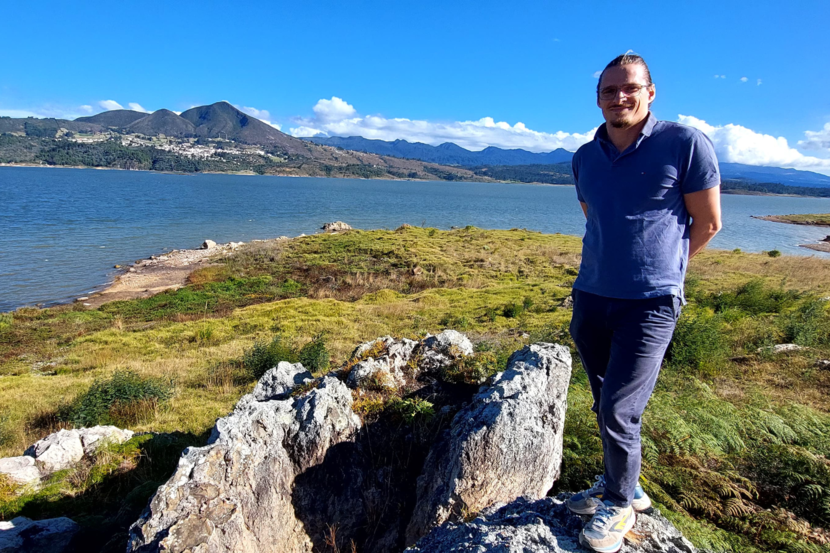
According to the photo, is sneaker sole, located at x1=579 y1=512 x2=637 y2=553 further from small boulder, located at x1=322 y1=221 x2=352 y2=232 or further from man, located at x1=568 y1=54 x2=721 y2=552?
small boulder, located at x1=322 y1=221 x2=352 y2=232

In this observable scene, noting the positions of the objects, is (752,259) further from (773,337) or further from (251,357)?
(251,357)

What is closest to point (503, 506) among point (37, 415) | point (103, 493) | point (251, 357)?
point (103, 493)

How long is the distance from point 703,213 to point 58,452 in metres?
9.15

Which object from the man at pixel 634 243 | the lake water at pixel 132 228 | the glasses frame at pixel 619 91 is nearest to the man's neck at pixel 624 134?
the man at pixel 634 243

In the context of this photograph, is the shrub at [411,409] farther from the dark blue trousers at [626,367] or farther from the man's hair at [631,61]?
the man's hair at [631,61]

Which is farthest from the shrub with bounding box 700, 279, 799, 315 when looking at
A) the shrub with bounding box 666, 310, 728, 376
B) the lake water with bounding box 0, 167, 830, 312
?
the lake water with bounding box 0, 167, 830, 312

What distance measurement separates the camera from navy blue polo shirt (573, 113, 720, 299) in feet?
9.92

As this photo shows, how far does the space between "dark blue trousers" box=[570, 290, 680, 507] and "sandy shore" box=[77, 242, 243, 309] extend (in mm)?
33539

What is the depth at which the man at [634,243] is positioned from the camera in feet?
10.1

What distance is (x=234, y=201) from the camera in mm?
106188

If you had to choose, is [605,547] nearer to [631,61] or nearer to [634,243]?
[634,243]

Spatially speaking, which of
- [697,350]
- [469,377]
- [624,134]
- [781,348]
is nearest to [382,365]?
[469,377]

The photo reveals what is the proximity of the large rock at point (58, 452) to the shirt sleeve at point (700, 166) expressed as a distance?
8.87 metres

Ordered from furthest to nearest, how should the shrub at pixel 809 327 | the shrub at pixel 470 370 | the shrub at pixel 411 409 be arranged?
the shrub at pixel 809 327 → the shrub at pixel 470 370 → the shrub at pixel 411 409
